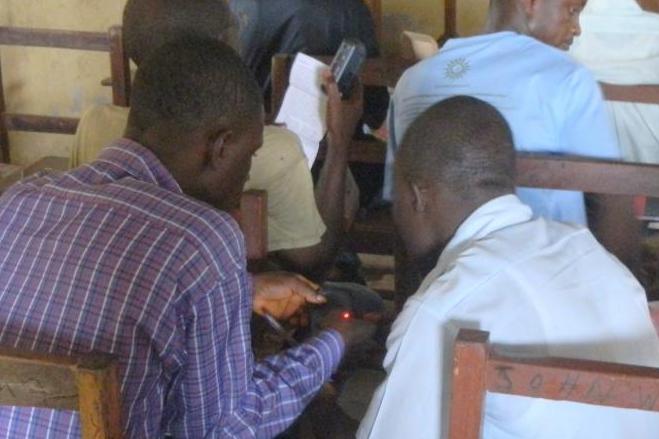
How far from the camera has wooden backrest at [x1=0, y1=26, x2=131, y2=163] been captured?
268cm

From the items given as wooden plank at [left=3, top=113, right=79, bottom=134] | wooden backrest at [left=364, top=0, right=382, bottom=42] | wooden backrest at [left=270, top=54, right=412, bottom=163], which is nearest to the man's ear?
wooden backrest at [left=270, top=54, right=412, bottom=163]

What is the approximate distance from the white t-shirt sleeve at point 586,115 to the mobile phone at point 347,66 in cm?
50

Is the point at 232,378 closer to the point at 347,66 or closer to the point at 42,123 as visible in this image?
the point at 347,66

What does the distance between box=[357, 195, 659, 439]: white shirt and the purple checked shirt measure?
0.21m

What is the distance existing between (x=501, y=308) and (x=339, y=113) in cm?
95

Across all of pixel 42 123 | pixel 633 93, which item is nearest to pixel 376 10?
pixel 42 123

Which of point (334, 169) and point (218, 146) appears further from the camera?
point (334, 169)

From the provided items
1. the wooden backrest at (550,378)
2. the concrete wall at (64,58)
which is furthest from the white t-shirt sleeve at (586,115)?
the concrete wall at (64,58)

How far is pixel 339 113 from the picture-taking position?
2.18m

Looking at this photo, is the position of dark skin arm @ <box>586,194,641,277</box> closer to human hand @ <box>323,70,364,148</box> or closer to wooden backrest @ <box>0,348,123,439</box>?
human hand @ <box>323,70,364,148</box>

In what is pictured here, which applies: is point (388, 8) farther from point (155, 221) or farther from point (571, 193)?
point (155, 221)

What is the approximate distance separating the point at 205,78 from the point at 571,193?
79cm

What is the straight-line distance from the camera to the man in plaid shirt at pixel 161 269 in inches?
52.4

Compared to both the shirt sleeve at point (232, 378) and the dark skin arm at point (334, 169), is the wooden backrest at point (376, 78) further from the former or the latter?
the shirt sleeve at point (232, 378)
